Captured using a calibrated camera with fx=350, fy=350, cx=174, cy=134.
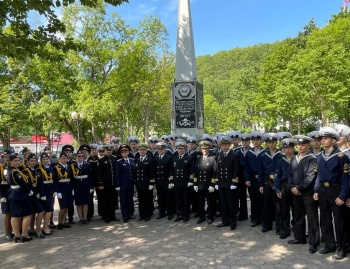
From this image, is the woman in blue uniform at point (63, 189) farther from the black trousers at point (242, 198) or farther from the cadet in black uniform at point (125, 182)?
the black trousers at point (242, 198)

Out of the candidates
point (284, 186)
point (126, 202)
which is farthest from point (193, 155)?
point (284, 186)

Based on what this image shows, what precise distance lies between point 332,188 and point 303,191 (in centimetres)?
57

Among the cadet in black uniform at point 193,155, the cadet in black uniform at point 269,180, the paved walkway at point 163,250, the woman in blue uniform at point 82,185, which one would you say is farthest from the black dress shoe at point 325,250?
the woman in blue uniform at point 82,185

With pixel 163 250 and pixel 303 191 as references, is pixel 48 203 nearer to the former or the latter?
pixel 163 250

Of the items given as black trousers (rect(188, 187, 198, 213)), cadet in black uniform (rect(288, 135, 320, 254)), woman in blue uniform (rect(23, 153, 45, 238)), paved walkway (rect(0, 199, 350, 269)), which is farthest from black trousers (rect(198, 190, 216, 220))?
woman in blue uniform (rect(23, 153, 45, 238))

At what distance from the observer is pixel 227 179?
23.7ft

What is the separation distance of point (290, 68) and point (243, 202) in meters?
22.5

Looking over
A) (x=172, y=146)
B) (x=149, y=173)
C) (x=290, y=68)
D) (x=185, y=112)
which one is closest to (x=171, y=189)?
(x=149, y=173)

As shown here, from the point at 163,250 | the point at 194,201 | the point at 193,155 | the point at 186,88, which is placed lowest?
the point at 163,250

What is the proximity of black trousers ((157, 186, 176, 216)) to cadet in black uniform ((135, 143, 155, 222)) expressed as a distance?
28 cm

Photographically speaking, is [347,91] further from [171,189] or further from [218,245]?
[218,245]

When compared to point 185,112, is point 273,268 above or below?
below

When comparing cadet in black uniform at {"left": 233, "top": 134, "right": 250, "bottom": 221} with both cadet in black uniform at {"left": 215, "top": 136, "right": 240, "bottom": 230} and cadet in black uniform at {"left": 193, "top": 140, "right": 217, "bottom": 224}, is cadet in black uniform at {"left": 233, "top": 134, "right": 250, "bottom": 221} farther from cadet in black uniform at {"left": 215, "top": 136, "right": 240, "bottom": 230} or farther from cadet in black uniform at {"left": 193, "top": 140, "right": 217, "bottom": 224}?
cadet in black uniform at {"left": 193, "top": 140, "right": 217, "bottom": 224}

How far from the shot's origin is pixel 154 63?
24.2 metres
